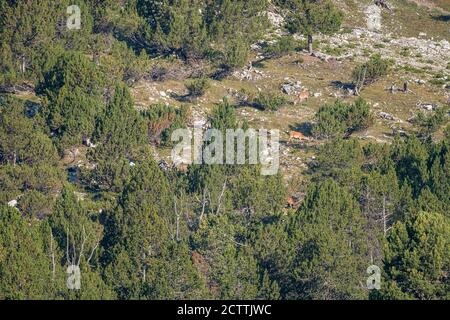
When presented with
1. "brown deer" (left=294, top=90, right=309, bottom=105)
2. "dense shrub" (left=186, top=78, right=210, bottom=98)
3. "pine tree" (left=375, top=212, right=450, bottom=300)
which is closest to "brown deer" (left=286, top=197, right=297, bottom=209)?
"pine tree" (left=375, top=212, right=450, bottom=300)

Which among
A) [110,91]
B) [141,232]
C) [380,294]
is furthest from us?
[110,91]

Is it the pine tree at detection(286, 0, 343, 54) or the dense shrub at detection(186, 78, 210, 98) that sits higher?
the pine tree at detection(286, 0, 343, 54)

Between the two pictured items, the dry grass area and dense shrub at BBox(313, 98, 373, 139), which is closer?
dense shrub at BBox(313, 98, 373, 139)

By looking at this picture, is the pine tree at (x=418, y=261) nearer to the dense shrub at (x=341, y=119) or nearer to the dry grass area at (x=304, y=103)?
the dry grass area at (x=304, y=103)

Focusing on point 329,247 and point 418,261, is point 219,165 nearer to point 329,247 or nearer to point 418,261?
point 329,247

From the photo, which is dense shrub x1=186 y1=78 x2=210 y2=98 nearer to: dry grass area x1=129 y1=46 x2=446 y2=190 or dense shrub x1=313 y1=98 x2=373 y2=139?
dry grass area x1=129 y1=46 x2=446 y2=190
